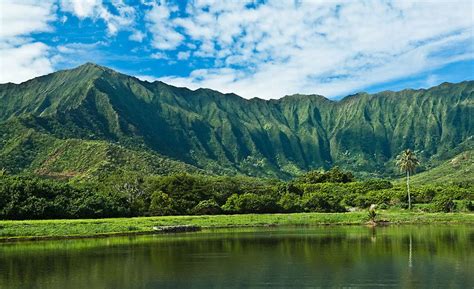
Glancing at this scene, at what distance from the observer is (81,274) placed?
39.6 meters

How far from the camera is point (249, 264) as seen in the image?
43062 mm

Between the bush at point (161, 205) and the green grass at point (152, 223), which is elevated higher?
the bush at point (161, 205)

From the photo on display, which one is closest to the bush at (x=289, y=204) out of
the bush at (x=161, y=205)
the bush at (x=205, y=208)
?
the bush at (x=205, y=208)

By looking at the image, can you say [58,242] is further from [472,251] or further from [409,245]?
[472,251]

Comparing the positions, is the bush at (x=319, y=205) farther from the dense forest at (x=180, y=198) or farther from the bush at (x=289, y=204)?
the bush at (x=289, y=204)

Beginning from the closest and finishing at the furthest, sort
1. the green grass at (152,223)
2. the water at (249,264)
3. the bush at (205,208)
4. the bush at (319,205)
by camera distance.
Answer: the water at (249,264) < the green grass at (152,223) < the bush at (205,208) < the bush at (319,205)

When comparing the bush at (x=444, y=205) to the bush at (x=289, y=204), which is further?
the bush at (x=289, y=204)

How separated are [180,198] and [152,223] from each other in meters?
33.3

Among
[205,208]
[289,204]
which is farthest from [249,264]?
[289,204]

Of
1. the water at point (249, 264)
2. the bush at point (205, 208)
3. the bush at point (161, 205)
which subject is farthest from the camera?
the bush at point (205, 208)

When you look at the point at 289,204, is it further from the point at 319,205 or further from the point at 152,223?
the point at 152,223

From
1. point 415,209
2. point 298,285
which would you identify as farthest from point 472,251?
point 415,209

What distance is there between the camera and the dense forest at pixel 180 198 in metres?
97.6

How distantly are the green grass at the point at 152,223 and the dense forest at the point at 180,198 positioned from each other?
962cm
